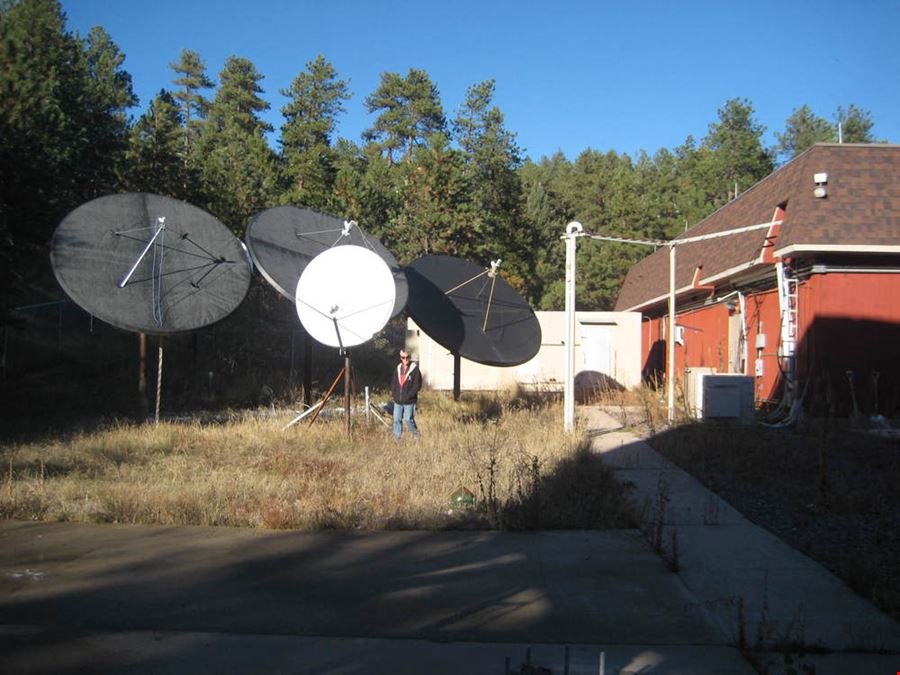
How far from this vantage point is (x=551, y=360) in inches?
952

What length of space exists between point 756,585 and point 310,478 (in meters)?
4.93

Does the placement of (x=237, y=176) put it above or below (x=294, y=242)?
above

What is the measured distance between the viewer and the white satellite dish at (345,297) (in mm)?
11781

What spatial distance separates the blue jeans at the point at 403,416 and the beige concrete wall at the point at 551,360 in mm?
10461

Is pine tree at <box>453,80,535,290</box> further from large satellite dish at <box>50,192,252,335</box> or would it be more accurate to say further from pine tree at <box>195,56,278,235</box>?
large satellite dish at <box>50,192,252,335</box>

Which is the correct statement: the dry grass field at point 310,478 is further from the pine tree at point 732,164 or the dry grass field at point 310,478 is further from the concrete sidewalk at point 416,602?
the pine tree at point 732,164

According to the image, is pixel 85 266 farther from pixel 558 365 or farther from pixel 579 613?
pixel 558 365

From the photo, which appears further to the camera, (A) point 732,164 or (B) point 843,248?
(A) point 732,164

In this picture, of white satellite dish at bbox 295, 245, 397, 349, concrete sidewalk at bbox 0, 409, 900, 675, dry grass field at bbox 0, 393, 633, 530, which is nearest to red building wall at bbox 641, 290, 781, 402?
dry grass field at bbox 0, 393, 633, 530

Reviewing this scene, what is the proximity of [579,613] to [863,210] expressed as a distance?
13.0m

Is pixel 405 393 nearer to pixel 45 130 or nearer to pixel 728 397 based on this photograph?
pixel 728 397

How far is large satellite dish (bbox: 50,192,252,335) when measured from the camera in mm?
12148

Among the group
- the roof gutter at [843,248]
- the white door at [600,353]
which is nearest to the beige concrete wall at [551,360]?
the white door at [600,353]

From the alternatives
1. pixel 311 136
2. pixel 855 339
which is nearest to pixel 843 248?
pixel 855 339
